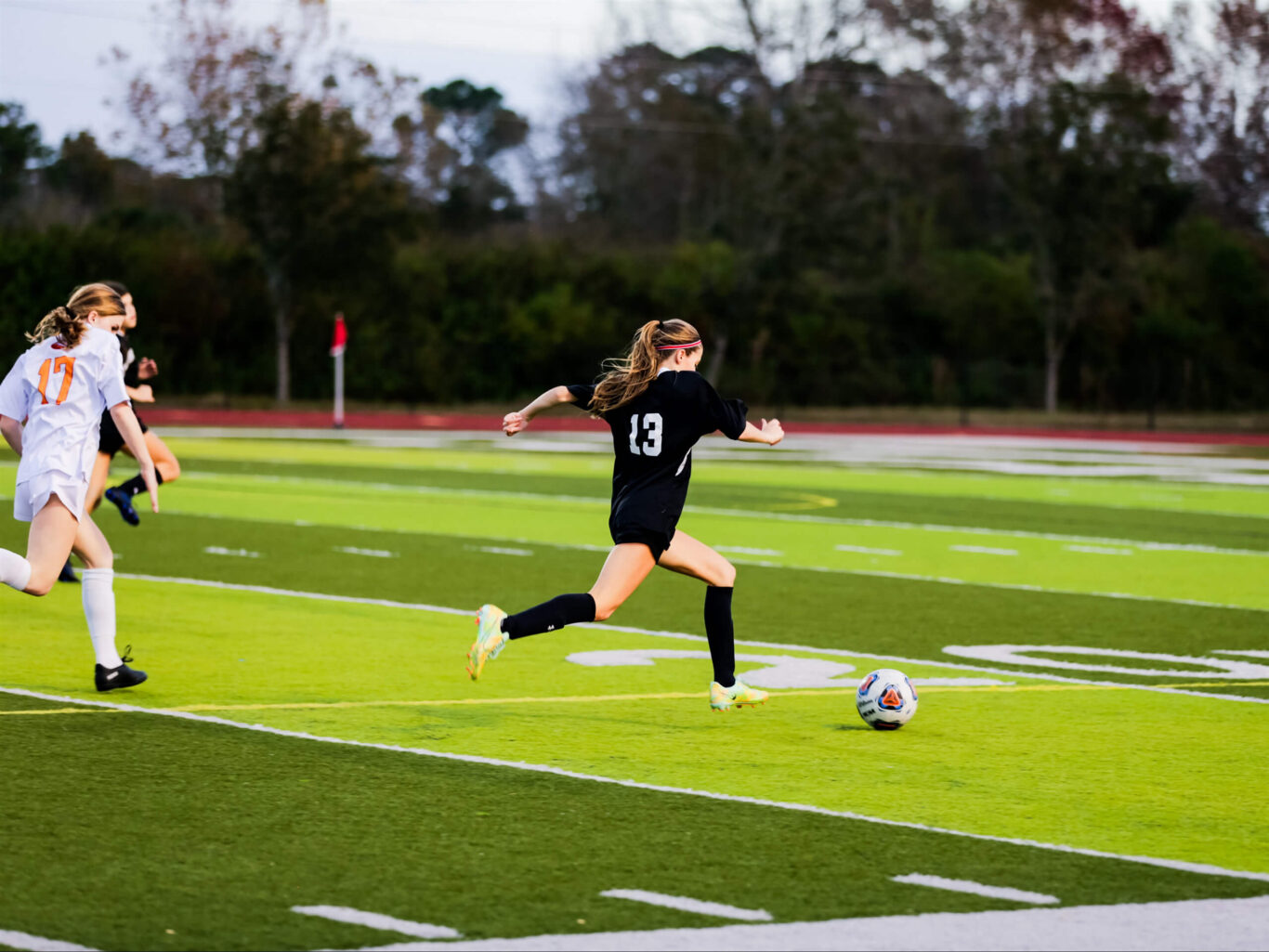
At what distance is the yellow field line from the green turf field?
30 millimetres

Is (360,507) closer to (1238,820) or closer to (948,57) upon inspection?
(1238,820)

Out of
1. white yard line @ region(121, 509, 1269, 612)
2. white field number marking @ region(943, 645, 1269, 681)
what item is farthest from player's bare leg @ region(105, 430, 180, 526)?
white field number marking @ region(943, 645, 1269, 681)

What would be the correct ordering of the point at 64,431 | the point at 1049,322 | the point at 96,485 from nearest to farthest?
the point at 64,431, the point at 96,485, the point at 1049,322

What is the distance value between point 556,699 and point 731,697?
0.98 metres

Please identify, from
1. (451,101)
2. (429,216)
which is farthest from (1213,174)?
(451,101)

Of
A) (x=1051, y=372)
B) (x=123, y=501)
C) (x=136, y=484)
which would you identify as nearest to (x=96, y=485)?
(x=123, y=501)

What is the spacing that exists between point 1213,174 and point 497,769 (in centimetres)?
6183

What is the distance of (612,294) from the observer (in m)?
52.9

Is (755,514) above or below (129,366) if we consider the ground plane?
below

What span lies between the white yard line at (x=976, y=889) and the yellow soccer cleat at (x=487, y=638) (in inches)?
107

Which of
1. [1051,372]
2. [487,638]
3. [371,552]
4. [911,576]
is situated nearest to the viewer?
[487,638]

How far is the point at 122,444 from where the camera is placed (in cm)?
1379

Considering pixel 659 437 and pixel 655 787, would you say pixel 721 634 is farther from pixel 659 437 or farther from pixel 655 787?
pixel 655 787

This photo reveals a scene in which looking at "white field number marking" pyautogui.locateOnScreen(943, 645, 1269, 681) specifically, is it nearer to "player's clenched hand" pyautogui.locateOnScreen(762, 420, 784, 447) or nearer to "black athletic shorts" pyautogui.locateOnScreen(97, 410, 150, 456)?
"player's clenched hand" pyautogui.locateOnScreen(762, 420, 784, 447)
